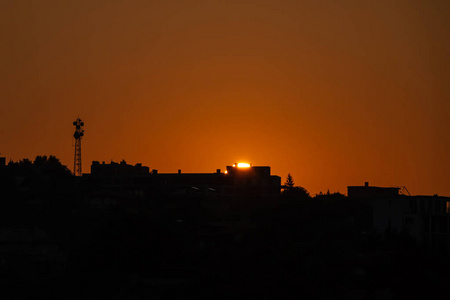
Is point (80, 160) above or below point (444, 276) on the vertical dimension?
above

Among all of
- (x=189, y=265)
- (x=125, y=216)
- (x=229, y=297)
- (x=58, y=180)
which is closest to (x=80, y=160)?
(x=58, y=180)

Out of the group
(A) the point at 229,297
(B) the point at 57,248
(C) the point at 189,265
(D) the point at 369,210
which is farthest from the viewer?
(D) the point at 369,210

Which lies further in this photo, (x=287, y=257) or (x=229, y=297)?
(x=287, y=257)

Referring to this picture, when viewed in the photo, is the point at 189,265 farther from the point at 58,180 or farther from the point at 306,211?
the point at 58,180

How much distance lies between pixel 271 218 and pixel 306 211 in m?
4.42

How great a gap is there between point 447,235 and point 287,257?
41.3 m

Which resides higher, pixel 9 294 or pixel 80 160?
pixel 80 160

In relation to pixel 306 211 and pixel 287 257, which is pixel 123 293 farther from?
pixel 306 211

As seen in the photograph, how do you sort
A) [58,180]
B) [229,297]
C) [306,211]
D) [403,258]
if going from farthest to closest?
[58,180], [306,211], [403,258], [229,297]

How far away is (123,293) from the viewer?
76.8 meters

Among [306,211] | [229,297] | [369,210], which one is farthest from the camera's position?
[369,210]

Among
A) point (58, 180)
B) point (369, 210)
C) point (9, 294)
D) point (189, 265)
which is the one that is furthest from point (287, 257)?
point (58, 180)

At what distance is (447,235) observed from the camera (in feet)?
395

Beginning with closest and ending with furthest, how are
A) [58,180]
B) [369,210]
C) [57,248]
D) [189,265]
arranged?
[189,265] → [57,248] → [369,210] → [58,180]
